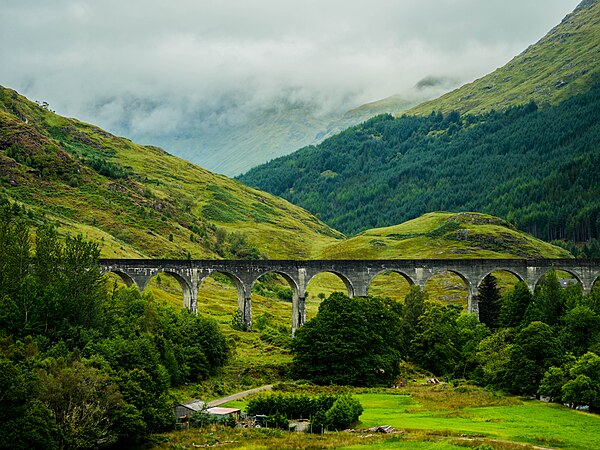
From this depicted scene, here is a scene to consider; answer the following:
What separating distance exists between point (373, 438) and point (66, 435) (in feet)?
67.8

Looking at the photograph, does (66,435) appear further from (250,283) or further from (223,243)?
(223,243)

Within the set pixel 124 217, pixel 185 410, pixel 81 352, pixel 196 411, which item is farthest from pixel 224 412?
pixel 124 217

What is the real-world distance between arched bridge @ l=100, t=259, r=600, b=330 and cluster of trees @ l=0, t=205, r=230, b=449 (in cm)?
1395

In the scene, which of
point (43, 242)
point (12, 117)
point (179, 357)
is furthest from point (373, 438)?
point (12, 117)

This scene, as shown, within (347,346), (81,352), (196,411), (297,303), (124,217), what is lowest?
(196,411)

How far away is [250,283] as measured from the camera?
9881 centimetres

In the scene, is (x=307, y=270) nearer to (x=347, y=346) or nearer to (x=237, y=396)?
(x=347, y=346)

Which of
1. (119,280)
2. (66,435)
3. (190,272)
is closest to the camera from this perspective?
A: (66,435)

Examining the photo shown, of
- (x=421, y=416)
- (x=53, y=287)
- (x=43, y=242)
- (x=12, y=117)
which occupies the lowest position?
(x=421, y=416)

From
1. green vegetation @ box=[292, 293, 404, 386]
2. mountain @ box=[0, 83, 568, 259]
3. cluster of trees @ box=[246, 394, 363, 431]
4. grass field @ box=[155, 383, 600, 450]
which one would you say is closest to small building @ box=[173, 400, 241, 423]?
cluster of trees @ box=[246, 394, 363, 431]

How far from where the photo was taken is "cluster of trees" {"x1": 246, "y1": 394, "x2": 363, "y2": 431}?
178ft

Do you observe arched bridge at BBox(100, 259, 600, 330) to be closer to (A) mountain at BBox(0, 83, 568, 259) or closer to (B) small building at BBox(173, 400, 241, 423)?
(A) mountain at BBox(0, 83, 568, 259)

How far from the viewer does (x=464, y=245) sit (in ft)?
588

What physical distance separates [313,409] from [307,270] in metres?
44.2
